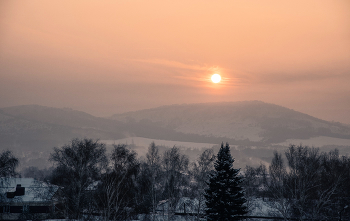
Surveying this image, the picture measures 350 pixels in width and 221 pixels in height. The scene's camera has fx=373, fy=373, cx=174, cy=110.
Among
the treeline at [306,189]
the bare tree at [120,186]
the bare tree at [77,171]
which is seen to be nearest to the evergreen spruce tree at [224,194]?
the bare tree at [120,186]

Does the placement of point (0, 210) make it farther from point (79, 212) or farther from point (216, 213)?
point (216, 213)

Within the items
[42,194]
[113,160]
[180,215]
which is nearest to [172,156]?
[180,215]

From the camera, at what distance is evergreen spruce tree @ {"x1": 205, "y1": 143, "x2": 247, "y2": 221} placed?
3178cm

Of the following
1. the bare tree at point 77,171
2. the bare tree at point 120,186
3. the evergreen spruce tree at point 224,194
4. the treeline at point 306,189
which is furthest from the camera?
the treeline at point 306,189

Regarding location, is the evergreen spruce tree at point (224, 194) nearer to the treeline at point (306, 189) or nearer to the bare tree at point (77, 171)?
the treeline at point (306, 189)

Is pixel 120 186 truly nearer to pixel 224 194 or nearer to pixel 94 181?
pixel 94 181

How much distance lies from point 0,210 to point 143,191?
2185 centimetres

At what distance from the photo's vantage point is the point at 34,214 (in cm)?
5697

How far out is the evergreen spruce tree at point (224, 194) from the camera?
31781 millimetres

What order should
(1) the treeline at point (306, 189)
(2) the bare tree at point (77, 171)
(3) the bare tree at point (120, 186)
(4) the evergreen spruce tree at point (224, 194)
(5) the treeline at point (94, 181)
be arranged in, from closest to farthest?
(4) the evergreen spruce tree at point (224, 194)
(3) the bare tree at point (120, 186)
(5) the treeline at point (94, 181)
(2) the bare tree at point (77, 171)
(1) the treeline at point (306, 189)

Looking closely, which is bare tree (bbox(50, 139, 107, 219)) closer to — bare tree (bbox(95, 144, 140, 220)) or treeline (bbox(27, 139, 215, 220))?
treeline (bbox(27, 139, 215, 220))

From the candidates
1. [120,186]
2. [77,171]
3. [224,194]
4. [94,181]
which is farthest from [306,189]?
[77,171]

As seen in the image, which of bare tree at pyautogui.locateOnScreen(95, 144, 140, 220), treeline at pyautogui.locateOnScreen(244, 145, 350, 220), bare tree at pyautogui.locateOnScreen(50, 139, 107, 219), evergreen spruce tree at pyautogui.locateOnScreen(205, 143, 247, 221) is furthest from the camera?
treeline at pyautogui.locateOnScreen(244, 145, 350, 220)

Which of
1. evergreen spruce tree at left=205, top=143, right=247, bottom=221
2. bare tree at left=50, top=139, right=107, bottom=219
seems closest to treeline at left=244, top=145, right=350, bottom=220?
evergreen spruce tree at left=205, top=143, right=247, bottom=221
